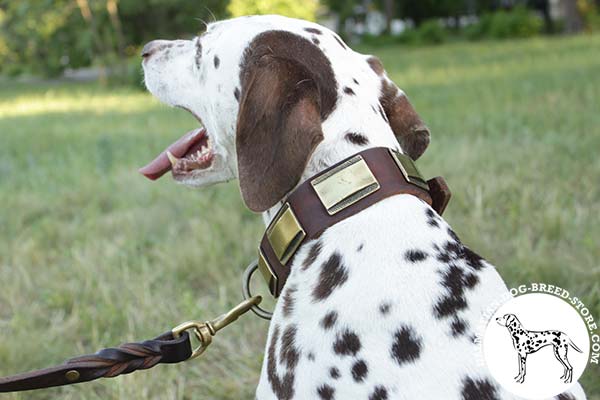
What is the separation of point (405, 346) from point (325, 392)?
8.6 inches

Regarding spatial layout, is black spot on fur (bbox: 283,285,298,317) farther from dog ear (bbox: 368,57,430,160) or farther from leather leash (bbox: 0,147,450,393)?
dog ear (bbox: 368,57,430,160)

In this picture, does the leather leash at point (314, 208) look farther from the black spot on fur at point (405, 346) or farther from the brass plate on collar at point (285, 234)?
the black spot on fur at point (405, 346)

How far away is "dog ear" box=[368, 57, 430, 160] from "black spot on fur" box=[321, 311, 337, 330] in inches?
27.1

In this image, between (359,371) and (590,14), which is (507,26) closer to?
(590,14)

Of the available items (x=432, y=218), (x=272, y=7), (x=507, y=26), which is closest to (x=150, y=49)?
(x=432, y=218)

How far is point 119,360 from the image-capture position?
2008 millimetres

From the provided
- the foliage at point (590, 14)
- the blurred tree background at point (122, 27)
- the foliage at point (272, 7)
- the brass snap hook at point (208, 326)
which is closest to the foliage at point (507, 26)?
the blurred tree background at point (122, 27)

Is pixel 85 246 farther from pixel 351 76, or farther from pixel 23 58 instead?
pixel 23 58

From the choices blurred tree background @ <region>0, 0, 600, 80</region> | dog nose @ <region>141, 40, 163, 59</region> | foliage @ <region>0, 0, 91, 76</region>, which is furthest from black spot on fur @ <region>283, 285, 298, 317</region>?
foliage @ <region>0, 0, 91, 76</region>

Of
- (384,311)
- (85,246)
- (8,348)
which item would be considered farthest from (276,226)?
(85,246)

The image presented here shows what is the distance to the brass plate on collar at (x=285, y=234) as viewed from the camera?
177 cm

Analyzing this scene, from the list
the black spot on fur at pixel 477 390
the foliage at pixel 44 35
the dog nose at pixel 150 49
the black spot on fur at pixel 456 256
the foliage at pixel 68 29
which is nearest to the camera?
the black spot on fur at pixel 477 390

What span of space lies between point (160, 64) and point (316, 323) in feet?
3.75

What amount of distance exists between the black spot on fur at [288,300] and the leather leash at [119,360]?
34cm
